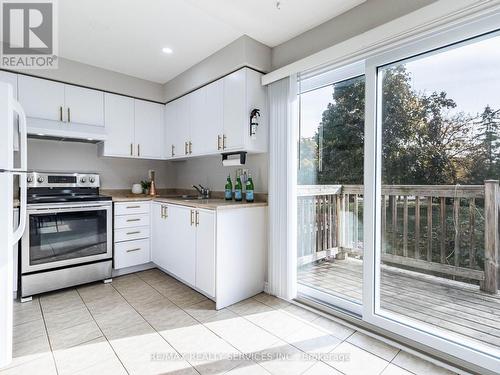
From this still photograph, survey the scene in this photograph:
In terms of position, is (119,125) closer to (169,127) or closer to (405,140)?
(169,127)

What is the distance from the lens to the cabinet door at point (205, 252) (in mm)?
2387

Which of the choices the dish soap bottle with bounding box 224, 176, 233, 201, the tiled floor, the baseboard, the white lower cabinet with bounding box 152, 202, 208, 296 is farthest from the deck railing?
the baseboard

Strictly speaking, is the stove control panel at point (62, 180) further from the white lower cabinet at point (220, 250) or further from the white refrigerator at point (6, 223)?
the white refrigerator at point (6, 223)

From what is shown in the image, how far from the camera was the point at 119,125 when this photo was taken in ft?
11.0

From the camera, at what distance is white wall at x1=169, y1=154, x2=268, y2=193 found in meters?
2.85

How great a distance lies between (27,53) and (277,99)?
2.64m

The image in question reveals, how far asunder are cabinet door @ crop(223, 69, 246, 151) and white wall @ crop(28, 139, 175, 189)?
1790 millimetres

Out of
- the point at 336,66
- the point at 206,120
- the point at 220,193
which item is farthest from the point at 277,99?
the point at 220,193

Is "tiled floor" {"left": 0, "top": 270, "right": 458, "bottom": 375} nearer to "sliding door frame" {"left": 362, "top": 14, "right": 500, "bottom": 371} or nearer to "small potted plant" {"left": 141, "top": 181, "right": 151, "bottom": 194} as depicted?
"sliding door frame" {"left": 362, "top": 14, "right": 500, "bottom": 371}

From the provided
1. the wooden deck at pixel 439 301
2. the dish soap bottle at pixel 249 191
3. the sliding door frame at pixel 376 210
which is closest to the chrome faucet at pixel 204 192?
the dish soap bottle at pixel 249 191

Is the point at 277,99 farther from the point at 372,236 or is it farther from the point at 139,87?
the point at 139,87

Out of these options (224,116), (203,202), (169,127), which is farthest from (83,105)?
(203,202)

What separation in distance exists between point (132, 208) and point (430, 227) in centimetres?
302

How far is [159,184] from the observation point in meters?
4.09
